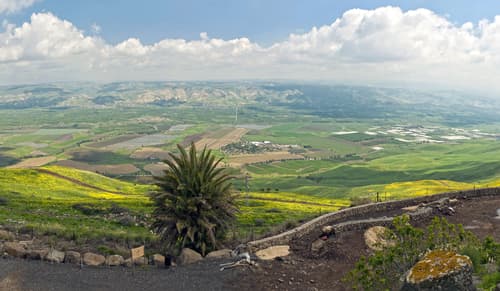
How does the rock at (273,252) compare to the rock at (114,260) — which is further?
the rock at (273,252)

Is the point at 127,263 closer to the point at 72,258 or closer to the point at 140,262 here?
the point at 140,262

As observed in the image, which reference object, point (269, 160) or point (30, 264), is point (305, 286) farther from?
point (269, 160)

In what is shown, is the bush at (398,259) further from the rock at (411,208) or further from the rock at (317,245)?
the rock at (411,208)

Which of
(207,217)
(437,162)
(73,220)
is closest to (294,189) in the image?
(437,162)

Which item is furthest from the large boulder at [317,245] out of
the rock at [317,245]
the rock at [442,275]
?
the rock at [442,275]

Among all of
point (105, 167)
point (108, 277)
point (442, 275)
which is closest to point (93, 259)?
point (108, 277)

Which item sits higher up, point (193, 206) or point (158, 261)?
point (193, 206)

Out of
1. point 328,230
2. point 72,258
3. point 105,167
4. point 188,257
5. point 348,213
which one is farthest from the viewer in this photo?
point 105,167
